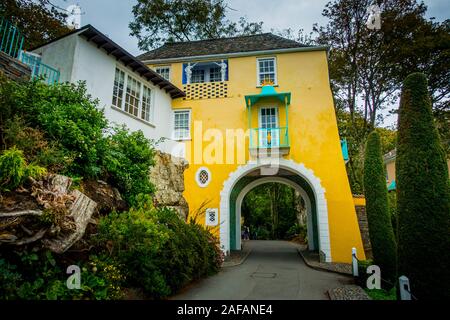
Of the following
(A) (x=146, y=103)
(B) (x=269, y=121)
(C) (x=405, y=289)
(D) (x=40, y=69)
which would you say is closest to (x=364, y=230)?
(B) (x=269, y=121)

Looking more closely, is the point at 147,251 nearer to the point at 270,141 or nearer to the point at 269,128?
the point at 270,141

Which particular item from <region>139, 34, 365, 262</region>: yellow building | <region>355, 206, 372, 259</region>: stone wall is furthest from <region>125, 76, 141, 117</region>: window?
<region>355, 206, 372, 259</region>: stone wall

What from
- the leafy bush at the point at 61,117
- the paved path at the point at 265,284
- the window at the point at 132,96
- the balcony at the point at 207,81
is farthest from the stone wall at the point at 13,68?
the balcony at the point at 207,81

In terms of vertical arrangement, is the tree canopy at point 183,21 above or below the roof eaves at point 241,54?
above

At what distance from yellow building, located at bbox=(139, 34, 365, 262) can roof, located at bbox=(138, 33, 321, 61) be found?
13 cm

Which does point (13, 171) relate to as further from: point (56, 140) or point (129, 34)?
point (129, 34)

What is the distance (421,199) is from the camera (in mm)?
5035

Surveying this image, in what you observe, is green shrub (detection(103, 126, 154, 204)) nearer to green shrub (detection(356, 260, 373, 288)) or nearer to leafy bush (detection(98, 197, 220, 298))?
leafy bush (detection(98, 197, 220, 298))

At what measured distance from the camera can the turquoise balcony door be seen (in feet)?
40.6

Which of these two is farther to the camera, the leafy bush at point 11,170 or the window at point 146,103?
the window at point 146,103

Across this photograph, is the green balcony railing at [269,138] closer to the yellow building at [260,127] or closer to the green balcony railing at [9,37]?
the yellow building at [260,127]

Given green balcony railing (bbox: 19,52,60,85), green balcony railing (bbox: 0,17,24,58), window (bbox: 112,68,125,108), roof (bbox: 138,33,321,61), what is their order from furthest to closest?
1. roof (bbox: 138,33,321,61)
2. window (bbox: 112,68,125,108)
3. green balcony railing (bbox: 19,52,60,85)
4. green balcony railing (bbox: 0,17,24,58)

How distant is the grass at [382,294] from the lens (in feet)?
20.1

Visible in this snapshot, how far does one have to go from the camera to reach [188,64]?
47.2ft
